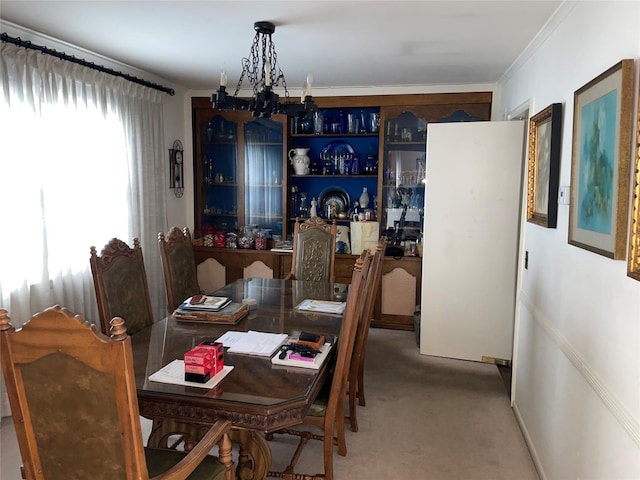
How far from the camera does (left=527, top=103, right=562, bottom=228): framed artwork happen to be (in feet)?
7.43

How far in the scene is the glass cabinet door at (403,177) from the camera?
4516 millimetres

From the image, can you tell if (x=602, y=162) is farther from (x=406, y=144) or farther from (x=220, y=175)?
(x=220, y=175)

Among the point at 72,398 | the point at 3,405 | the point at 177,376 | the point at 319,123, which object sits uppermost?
the point at 319,123

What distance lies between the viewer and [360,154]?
4867 millimetres

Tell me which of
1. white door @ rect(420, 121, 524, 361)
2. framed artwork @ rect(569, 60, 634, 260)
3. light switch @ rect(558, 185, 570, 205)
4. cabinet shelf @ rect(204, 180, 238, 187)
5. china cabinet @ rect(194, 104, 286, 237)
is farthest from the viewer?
cabinet shelf @ rect(204, 180, 238, 187)

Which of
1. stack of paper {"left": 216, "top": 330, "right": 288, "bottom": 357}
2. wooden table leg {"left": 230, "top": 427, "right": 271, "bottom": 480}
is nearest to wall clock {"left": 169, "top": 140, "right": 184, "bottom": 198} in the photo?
stack of paper {"left": 216, "top": 330, "right": 288, "bottom": 357}

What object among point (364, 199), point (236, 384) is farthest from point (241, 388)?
point (364, 199)

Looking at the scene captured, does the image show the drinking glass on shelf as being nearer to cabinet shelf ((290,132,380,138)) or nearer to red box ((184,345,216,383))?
cabinet shelf ((290,132,380,138))

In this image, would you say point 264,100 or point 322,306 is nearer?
point 264,100

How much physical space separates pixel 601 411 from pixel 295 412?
107 centimetres

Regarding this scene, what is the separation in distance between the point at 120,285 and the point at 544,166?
2.39 metres

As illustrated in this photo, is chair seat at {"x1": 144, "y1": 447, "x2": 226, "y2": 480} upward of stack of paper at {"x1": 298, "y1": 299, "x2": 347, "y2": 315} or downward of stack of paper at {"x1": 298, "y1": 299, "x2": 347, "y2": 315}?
downward

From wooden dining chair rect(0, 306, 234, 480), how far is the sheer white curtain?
1791 millimetres

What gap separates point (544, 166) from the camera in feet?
8.23
